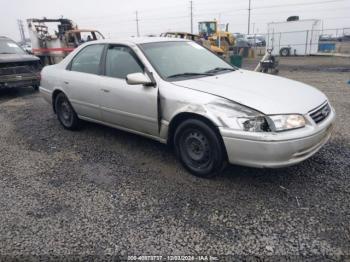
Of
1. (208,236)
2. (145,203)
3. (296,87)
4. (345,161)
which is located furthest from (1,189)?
(345,161)

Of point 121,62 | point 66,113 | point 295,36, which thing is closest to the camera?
point 121,62

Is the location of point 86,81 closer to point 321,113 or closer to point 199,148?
point 199,148

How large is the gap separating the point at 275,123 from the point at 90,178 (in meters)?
2.31

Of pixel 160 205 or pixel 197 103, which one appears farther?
pixel 197 103

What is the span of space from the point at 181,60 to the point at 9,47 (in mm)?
8173

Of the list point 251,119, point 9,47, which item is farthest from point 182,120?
point 9,47

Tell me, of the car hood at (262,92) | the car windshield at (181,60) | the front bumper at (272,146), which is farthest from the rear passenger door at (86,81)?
the front bumper at (272,146)

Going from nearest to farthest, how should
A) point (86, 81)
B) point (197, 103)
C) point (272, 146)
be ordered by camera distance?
point (272, 146) < point (197, 103) < point (86, 81)

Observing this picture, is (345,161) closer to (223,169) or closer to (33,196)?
(223,169)

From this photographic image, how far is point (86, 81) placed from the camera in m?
4.76

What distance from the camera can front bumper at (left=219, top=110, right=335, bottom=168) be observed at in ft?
9.72

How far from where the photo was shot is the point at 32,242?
2.65 meters

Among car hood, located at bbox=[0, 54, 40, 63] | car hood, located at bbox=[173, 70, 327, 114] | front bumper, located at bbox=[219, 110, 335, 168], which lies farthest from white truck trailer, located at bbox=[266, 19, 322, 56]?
front bumper, located at bbox=[219, 110, 335, 168]

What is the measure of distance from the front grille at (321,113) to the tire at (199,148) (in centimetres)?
104
